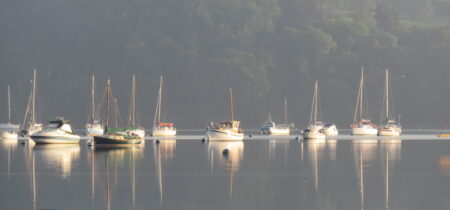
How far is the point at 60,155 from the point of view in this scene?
82.1 meters

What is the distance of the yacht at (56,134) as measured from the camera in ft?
324

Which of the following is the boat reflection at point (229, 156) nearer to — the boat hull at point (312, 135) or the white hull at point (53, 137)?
the white hull at point (53, 137)

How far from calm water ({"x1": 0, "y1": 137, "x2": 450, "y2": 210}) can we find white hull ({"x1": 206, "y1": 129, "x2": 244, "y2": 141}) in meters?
22.3

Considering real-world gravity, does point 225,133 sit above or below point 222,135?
above

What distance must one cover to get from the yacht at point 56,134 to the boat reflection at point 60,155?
745 mm

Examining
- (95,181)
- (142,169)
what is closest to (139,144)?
(142,169)

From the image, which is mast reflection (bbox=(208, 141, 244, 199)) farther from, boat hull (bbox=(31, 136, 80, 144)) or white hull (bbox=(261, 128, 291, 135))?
white hull (bbox=(261, 128, 291, 135))

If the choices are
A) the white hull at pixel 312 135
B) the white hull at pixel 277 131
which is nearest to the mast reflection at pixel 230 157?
the white hull at pixel 312 135

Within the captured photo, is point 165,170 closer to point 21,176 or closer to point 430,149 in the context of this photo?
point 21,176

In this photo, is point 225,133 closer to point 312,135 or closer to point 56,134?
point 312,135

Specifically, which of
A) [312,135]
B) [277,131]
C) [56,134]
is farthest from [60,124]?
[277,131]

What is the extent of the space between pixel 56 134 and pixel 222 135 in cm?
2549

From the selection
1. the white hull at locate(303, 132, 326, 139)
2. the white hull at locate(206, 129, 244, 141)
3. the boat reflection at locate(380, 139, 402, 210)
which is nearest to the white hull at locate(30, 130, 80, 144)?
the white hull at locate(206, 129, 244, 141)

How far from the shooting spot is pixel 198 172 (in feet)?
211
